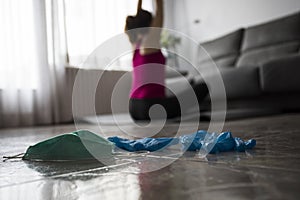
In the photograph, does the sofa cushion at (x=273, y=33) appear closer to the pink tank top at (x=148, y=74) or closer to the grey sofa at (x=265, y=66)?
the grey sofa at (x=265, y=66)

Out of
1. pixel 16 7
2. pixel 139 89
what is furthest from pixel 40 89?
pixel 139 89

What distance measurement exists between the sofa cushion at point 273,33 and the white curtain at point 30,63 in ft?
6.60

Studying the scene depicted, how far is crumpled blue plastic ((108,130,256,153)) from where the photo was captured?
857mm

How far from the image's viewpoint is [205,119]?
245 cm

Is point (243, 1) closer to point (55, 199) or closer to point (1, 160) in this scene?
point (1, 160)

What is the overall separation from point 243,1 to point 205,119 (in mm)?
2424

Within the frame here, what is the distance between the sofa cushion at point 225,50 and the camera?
383cm

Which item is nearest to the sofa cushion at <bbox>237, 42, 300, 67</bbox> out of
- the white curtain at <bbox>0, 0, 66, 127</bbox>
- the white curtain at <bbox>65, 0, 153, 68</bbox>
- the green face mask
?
the white curtain at <bbox>65, 0, 153, 68</bbox>

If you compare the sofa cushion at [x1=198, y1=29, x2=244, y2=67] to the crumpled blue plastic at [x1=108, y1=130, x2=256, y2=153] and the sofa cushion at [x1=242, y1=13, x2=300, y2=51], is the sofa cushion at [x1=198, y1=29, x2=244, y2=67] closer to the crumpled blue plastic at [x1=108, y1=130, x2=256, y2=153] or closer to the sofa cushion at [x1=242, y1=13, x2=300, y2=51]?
the sofa cushion at [x1=242, y1=13, x2=300, y2=51]

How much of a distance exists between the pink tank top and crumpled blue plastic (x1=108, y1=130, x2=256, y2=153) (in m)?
0.92

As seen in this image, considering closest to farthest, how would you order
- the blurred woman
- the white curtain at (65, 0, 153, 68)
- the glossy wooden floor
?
the glossy wooden floor < the blurred woman < the white curtain at (65, 0, 153, 68)

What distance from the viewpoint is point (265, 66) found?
9.77 ft

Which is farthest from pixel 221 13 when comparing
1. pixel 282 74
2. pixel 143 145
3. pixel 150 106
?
pixel 143 145

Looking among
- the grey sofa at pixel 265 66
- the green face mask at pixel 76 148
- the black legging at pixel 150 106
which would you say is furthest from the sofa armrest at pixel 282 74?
the green face mask at pixel 76 148
